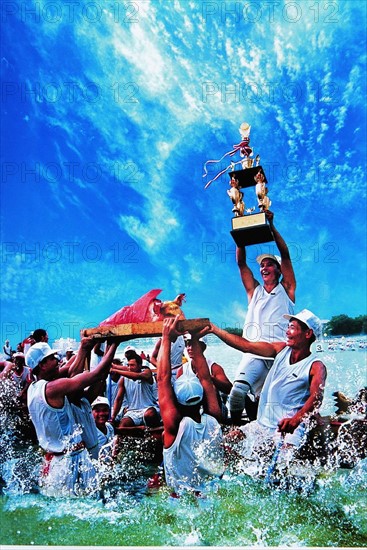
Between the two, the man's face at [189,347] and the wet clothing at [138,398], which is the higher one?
the man's face at [189,347]

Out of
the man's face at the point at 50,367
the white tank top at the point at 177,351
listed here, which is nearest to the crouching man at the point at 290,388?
the white tank top at the point at 177,351

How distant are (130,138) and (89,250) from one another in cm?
105

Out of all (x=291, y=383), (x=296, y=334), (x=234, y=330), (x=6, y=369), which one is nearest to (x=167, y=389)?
(x=234, y=330)

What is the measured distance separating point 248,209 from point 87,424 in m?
2.09

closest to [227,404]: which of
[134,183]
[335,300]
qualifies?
[335,300]

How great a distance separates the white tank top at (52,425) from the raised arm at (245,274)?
5.48 ft

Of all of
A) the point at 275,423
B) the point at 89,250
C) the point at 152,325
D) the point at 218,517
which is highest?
the point at 89,250

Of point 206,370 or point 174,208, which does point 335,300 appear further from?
point 174,208

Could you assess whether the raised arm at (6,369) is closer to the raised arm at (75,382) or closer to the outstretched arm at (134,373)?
the raised arm at (75,382)

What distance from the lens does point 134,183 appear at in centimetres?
514

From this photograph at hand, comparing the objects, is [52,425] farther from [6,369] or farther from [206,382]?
[206,382]

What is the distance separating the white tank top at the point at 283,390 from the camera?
14.0 ft

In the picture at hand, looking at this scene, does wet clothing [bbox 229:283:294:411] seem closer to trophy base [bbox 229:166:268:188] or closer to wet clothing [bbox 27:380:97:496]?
trophy base [bbox 229:166:268:188]

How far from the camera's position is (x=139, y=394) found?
183 inches
